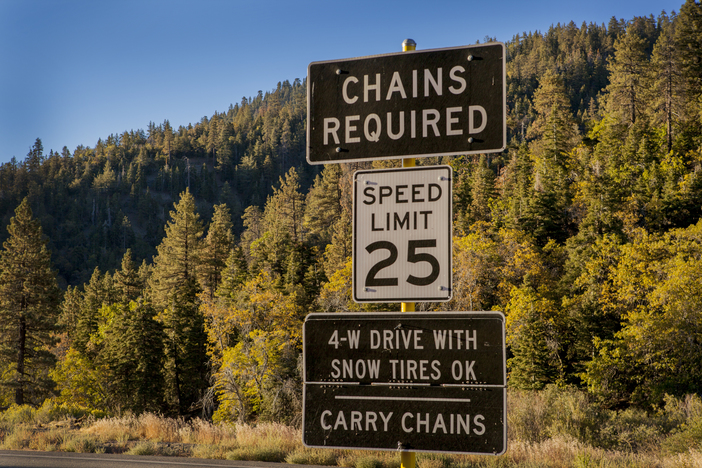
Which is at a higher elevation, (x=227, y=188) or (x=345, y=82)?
(x=227, y=188)

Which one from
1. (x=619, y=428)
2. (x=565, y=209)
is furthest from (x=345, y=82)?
(x=565, y=209)

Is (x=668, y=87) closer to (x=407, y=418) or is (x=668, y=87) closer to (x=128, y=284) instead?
(x=407, y=418)

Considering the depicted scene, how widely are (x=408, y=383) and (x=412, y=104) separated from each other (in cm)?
115

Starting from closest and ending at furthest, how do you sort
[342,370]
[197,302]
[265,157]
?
1. [342,370]
2. [197,302]
3. [265,157]

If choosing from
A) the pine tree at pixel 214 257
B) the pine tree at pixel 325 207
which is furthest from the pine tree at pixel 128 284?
the pine tree at pixel 325 207

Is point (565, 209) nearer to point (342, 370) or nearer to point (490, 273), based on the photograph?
point (490, 273)

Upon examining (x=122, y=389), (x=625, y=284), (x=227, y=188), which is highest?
(x=227, y=188)

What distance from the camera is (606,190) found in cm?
4625

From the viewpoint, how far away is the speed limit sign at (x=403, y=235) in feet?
6.61

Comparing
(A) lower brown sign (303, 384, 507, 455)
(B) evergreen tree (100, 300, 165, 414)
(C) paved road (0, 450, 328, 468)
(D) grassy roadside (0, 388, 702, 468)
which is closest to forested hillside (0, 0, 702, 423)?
(B) evergreen tree (100, 300, 165, 414)

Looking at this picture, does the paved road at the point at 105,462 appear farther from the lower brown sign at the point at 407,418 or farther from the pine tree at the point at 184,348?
the pine tree at the point at 184,348

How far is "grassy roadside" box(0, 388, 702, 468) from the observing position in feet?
33.8

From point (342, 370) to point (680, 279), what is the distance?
3602cm

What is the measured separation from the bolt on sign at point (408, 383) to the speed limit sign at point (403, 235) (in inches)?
4.7
